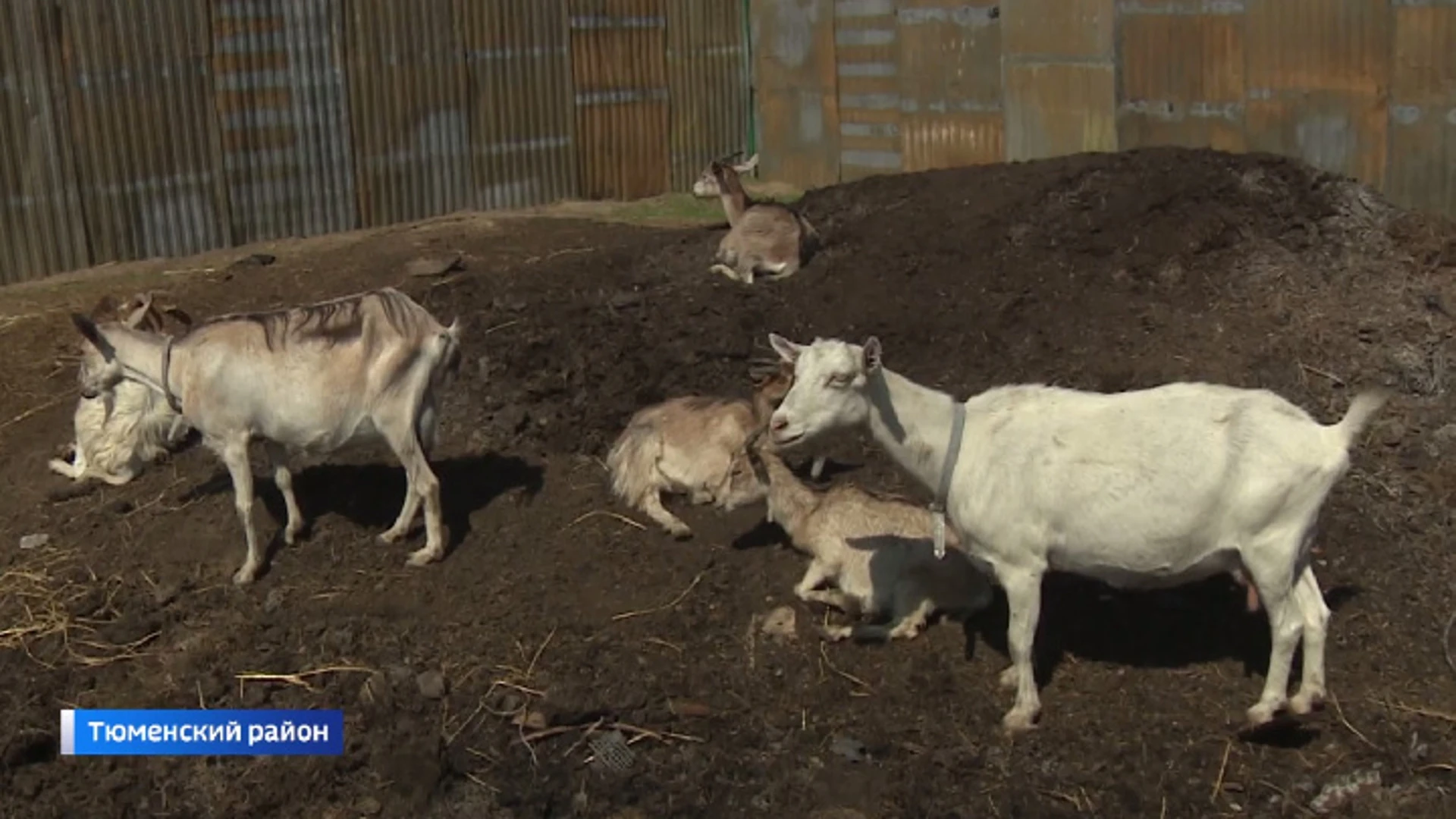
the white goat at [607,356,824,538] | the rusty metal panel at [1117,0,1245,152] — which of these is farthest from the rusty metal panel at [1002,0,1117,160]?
the white goat at [607,356,824,538]

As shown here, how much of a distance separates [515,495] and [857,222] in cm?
542

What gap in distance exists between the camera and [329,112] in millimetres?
18062

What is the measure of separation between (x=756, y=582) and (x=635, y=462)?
53.1 inches

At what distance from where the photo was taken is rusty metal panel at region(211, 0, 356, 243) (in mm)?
17359

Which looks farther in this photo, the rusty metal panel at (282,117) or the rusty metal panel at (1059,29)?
the rusty metal panel at (282,117)

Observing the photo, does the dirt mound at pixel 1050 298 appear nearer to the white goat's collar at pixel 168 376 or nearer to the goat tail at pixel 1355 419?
the white goat's collar at pixel 168 376

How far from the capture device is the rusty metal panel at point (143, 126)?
1634 centimetres

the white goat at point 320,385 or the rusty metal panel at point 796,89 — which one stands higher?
the rusty metal panel at point 796,89

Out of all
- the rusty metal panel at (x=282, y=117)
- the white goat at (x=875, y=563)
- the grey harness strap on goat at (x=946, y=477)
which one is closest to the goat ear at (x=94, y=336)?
the white goat at (x=875, y=563)

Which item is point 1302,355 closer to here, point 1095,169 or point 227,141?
point 1095,169

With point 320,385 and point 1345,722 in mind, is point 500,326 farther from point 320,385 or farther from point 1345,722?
point 1345,722

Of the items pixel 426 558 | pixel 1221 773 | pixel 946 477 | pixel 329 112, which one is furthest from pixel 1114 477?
pixel 329 112

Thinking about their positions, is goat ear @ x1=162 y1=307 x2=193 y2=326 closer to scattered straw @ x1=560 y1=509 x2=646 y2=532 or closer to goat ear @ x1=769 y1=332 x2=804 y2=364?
scattered straw @ x1=560 y1=509 x2=646 y2=532

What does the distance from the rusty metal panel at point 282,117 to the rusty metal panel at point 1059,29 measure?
695cm
